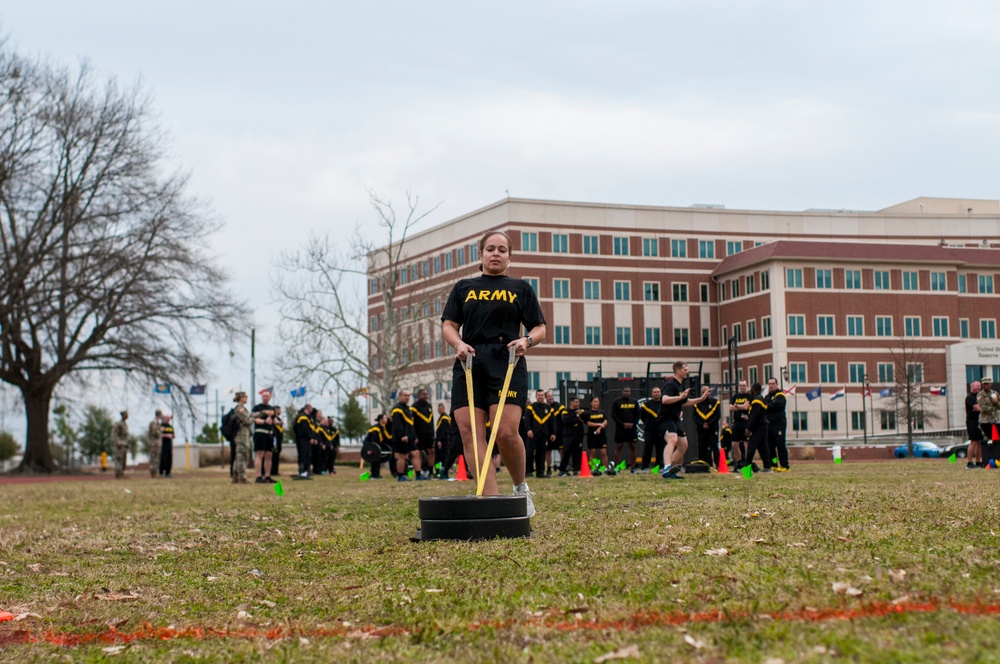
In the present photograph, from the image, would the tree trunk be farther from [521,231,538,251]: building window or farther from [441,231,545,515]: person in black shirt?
[521,231,538,251]: building window

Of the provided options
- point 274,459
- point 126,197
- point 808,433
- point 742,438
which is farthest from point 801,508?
point 808,433

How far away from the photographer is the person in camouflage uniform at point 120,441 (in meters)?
37.2

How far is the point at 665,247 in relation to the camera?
98.2m

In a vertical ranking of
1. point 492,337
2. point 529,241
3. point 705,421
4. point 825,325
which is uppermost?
point 529,241

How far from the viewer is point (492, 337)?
8.55 meters

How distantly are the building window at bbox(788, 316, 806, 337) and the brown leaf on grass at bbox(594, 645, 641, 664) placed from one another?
3521 inches

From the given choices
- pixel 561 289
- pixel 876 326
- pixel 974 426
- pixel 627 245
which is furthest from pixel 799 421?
pixel 974 426

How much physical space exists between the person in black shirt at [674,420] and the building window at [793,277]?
73.1m

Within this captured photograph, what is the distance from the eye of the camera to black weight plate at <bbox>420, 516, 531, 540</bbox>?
7684 millimetres

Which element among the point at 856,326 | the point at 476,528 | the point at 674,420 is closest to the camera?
the point at 476,528

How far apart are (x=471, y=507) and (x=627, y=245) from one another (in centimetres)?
9062

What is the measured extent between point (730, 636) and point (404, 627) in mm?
A: 1412

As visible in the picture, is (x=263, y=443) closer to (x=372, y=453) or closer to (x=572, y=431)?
(x=372, y=453)

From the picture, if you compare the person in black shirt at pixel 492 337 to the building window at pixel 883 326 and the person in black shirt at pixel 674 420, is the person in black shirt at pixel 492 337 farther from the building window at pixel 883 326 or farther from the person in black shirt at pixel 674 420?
the building window at pixel 883 326
